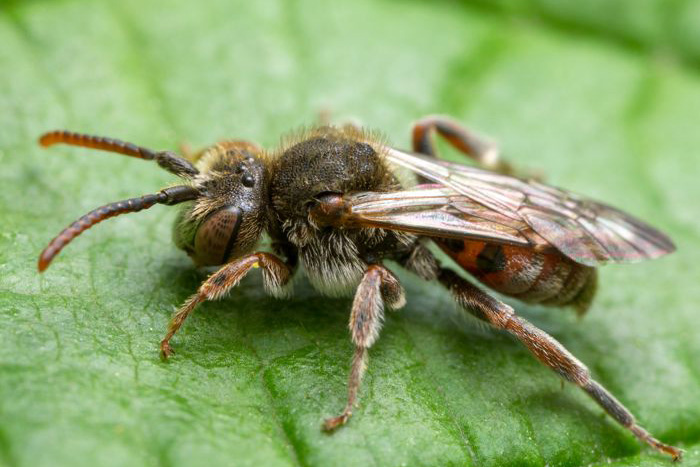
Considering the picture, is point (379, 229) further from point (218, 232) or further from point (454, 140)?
point (454, 140)

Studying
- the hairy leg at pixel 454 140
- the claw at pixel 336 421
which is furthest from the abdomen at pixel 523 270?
the claw at pixel 336 421

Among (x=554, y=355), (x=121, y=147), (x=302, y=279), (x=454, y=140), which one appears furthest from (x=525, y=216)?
(x=121, y=147)

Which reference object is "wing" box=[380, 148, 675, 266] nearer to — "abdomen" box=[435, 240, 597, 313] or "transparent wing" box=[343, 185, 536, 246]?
"transparent wing" box=[343, 185, 536, 246]

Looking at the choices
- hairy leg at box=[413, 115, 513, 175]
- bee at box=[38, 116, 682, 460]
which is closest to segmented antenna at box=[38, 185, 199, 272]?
bee at box=[38, 116, 682, 460]

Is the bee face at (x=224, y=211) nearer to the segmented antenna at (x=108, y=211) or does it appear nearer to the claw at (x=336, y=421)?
the segmented antenna at (x=108, y=211)

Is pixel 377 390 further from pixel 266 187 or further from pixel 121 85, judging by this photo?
pixel 121 85

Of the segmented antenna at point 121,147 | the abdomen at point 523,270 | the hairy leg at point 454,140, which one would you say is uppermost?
the hairy leg at point 454,140
